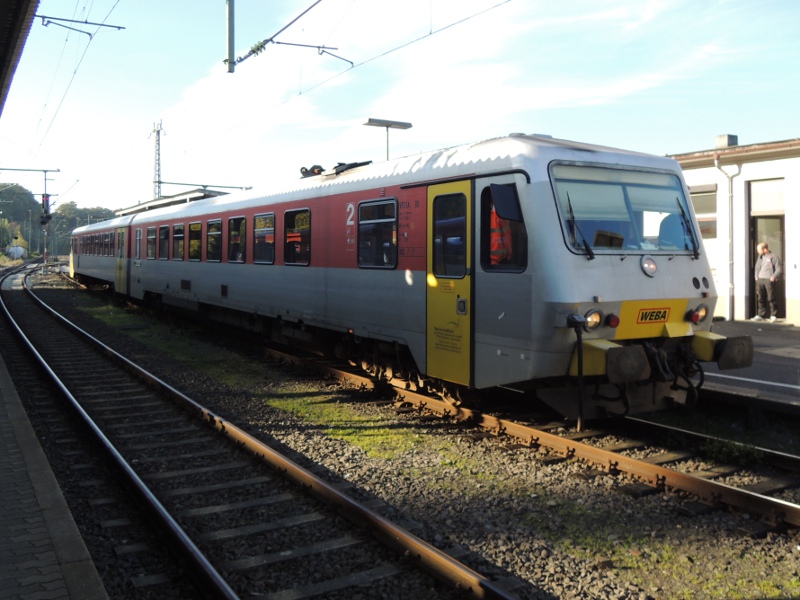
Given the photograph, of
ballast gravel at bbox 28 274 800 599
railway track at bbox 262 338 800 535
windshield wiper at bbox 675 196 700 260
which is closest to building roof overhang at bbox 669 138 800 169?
windshield wiper at bbox 675 196 700 260

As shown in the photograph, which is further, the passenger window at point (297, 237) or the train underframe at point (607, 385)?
the passenger window at point (297, 237)

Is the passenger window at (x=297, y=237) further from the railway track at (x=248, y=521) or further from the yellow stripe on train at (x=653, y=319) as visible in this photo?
the yellow stripe on train at (x=653, y=319)

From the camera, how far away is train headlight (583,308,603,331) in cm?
640

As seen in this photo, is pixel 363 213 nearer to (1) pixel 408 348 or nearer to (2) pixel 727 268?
(1) pixel 408 348

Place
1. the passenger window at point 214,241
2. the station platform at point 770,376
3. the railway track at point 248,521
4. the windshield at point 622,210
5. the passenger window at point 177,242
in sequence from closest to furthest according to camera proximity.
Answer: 1. the railway track at point 248,521
2. the windshield at point 622,210
3. the station platform at point 770,376
4. the passenger window at point 214,241
5. the passenger window at point 177,242

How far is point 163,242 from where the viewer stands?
18.3m

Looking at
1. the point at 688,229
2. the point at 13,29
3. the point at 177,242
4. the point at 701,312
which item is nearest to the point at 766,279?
the point at 688,229

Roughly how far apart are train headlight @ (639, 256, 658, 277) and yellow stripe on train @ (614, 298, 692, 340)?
0.91 ft

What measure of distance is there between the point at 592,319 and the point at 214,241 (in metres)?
9.83

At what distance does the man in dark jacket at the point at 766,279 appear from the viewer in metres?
15.6

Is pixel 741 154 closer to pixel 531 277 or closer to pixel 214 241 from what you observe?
pixel 214 241

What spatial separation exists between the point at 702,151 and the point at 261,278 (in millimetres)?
11431

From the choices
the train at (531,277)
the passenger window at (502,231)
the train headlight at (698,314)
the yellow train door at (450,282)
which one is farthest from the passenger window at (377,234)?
the train headlight at (698,314)

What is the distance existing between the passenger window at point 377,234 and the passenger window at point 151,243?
12.0 meters
